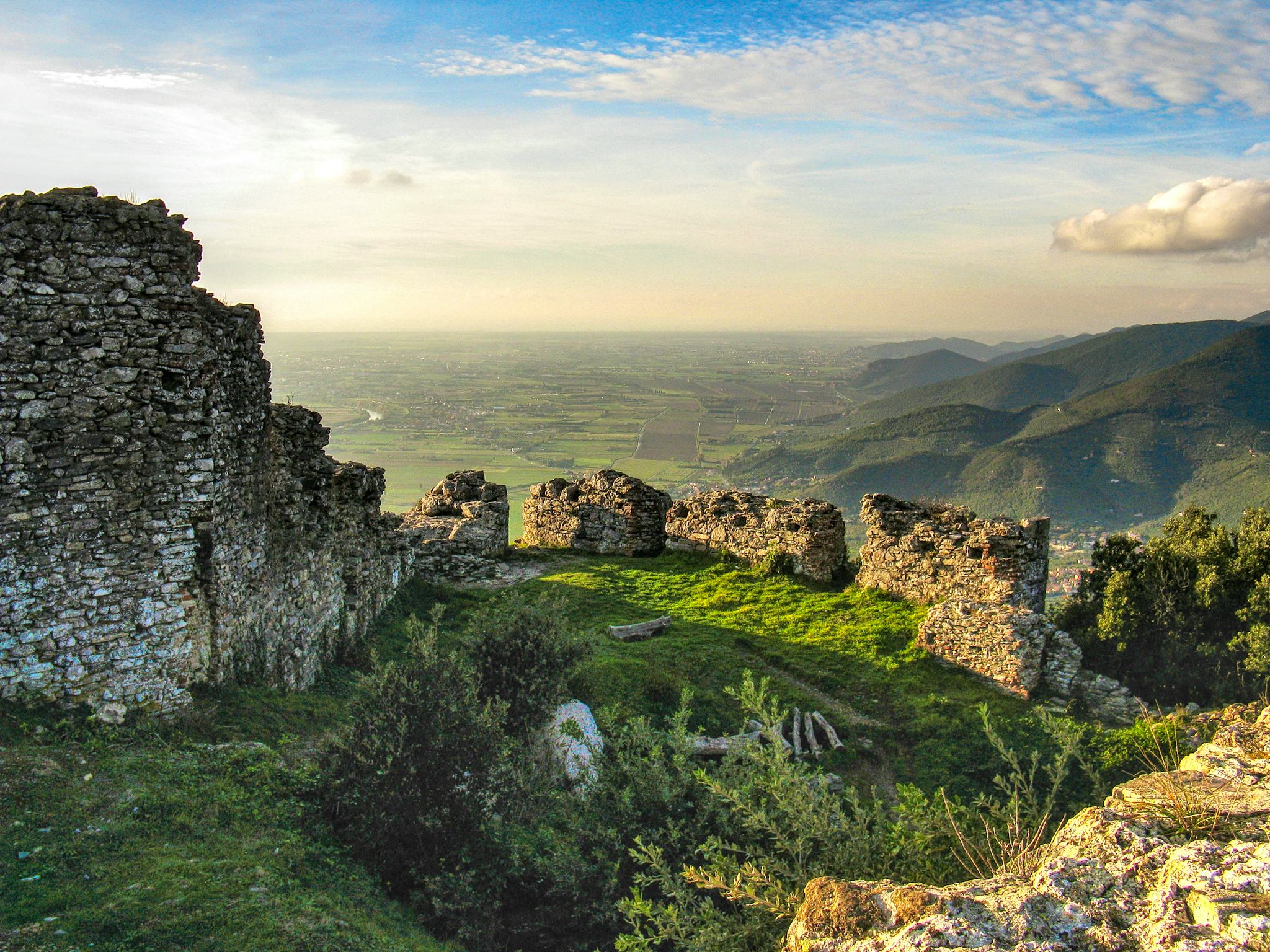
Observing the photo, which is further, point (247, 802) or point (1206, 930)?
point (247, 802)

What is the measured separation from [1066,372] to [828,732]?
462ft

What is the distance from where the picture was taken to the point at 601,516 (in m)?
21.3

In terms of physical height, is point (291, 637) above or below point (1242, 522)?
below

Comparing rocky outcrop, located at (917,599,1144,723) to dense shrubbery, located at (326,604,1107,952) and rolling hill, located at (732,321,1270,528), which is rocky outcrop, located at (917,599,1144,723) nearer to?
dense shrubbery, located at (326,604,1107,952)

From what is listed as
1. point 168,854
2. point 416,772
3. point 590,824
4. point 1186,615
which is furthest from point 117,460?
point 1186,615

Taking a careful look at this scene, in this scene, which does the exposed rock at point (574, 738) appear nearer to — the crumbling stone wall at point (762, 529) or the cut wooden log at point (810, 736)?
the cut wooden log at point (810, 736)

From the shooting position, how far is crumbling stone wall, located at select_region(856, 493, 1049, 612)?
48.9 ft

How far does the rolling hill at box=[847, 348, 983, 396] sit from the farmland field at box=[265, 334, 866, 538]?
25.8ft

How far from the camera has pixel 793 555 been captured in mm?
18594

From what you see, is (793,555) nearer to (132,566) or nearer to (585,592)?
(585,592)

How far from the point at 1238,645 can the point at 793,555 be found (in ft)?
28.2

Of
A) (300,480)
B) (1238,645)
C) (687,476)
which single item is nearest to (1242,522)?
(1238,645)

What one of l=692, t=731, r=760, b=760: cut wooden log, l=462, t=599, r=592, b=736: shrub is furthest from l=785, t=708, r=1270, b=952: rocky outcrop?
l=692, t=731, r=760, b=760: cut wooden log

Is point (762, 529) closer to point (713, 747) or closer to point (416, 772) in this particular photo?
point (713, 747)
